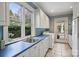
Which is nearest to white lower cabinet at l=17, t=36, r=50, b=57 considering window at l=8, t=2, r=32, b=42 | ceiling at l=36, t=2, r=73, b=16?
window at l=8, t=2, r=32, b=42

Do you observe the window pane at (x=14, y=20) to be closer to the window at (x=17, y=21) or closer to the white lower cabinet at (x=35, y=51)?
the window at (x=17, y=21)

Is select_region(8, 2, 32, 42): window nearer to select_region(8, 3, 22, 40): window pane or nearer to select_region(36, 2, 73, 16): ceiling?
select_region(8, 3, 22, 40): window pane

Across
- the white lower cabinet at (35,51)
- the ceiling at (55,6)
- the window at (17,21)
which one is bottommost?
the white lower cabinet at (35,51)

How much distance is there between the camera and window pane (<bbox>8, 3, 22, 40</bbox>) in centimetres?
300

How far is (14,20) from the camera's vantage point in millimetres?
3264

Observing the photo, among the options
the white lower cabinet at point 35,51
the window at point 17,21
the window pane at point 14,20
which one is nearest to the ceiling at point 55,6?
the window at point 17,21

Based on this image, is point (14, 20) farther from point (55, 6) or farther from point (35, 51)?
point (55, 6)

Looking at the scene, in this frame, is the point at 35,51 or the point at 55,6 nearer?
the point at 35,51

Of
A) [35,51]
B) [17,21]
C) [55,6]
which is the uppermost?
[55,6]

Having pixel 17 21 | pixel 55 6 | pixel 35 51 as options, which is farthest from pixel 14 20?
pixel 55 6

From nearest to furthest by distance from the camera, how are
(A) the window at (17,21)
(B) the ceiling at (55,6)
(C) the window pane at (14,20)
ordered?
(C) the window pane at (14,20)
(A) the window at (17,21)
(B) the ceiling at (55,6)

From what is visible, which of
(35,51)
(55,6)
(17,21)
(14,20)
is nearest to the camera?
(35,51)

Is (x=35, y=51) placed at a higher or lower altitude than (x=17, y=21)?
lower

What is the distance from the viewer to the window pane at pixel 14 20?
300cm
